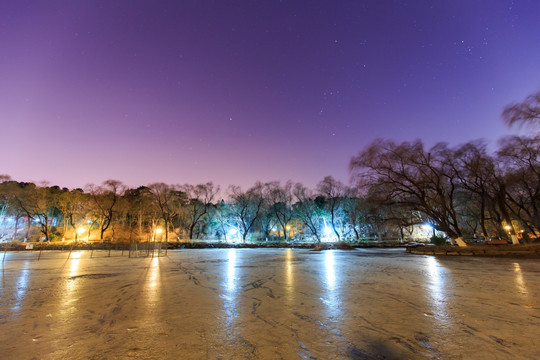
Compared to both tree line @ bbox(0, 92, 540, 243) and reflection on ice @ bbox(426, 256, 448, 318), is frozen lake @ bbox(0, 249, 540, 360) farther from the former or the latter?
tree line @ bbox(0, 92, 540, 243)

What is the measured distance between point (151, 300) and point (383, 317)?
5.52 meters

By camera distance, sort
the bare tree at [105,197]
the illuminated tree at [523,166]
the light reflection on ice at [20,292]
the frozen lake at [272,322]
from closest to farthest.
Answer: the frozen lake at [272,322]
the light reflection on ice at [20,292]
the illuminated tree at [523,166]
the bare tree at [105,197]

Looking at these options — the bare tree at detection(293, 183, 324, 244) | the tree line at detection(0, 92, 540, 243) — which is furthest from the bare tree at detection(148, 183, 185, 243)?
the bare tree at detection(293, 183, 324, 244)

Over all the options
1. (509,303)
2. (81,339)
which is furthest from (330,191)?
(81,339)

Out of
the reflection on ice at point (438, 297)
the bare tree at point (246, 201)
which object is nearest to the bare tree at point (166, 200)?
the bare tree at point (246, 201)

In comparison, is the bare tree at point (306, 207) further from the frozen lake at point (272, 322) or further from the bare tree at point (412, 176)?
the frozen lake at point (272, 322)

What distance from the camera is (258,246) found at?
48.1 m

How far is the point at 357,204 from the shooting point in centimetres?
4912

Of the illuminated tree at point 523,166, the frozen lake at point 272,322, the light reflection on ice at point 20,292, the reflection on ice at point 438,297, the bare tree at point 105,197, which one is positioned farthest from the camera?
the bare tree at point 105,197

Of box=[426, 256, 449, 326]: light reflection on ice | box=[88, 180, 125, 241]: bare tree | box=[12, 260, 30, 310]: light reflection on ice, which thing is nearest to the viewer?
box=[426, 256, 449, 326]: light reflection on ice

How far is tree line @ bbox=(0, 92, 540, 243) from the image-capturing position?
27.2 metres

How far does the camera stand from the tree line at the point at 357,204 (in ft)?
89.2

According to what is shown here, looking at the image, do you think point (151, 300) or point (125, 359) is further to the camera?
point (151, 300)

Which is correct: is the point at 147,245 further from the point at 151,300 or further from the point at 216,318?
the point at 216,318
